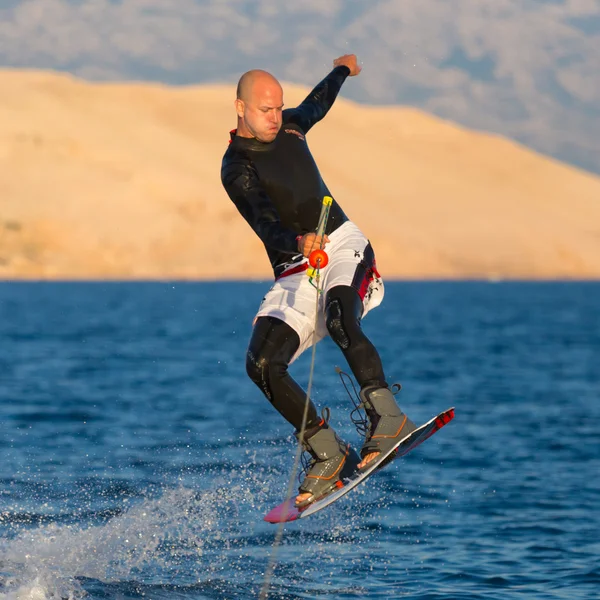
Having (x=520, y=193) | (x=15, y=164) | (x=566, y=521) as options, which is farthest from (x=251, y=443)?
(x=520, y=193)

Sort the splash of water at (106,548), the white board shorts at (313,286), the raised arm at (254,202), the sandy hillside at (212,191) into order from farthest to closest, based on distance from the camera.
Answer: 1. the sandy hillside at (212,191)
2. the splash of water at (106,548)
3. the white board shorts at (313,286)
4. the raised arm at (254,202)

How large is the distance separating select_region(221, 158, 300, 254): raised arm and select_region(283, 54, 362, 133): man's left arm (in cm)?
81

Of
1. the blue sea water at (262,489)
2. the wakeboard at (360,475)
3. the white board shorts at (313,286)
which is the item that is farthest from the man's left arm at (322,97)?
the blue sea water at (262,489)

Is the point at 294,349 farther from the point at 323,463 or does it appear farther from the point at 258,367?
the point at 323,463

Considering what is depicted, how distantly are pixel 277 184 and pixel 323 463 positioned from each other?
8.51ft

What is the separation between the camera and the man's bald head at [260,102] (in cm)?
1055

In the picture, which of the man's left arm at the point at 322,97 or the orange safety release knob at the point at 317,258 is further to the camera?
the man's left arm at the point at 322,97

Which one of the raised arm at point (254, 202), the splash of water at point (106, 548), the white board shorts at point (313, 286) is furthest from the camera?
the splash of water at point (106, 548)

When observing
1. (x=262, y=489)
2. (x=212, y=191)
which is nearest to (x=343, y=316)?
(x=262, y=489)

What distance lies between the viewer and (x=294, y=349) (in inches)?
432

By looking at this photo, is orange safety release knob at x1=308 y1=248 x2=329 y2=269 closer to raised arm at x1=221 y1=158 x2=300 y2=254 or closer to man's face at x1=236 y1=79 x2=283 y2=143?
raised arm at x1=221 y1=158 x2=300 y2=254

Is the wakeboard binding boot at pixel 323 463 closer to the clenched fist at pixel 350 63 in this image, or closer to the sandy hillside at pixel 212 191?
the clenched fist at pixel 350 63

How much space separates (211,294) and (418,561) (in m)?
94.4

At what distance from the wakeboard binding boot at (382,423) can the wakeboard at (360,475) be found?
5 cm
